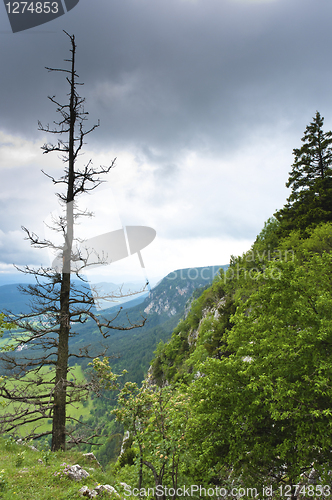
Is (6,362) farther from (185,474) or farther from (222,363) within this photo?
(185,474)

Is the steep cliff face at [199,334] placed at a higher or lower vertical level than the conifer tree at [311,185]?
lower

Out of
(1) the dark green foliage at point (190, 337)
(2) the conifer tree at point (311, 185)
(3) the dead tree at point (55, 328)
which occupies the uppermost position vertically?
(2) the conifer tree at point (311, 185)

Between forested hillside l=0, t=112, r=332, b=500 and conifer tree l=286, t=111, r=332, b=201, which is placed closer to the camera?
forested hillside l=0, t=112, r=332, b=500

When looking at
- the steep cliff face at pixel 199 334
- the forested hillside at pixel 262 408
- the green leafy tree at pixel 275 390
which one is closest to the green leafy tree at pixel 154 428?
the forested hillside at pixel 262 408

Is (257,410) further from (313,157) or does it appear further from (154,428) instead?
(313,157)

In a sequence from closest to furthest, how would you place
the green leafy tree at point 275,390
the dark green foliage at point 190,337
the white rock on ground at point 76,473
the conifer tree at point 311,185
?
Answer: the white rock on ground at point 76,473 < the green leafy tree at point 275,390 < the conifer tree at point 311,185 < the dark green foliage at point 190,337

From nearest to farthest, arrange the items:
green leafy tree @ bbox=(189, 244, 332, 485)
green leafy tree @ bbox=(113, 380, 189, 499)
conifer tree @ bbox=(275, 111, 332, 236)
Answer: green leafy tree @ bbox=(189, 244, 332, 485)
green leafy tree @ bbox=(113, 380, 189, 499)
conifer tree @ bbox=(275, 111, 332, 236)

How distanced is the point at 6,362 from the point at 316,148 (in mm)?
42456

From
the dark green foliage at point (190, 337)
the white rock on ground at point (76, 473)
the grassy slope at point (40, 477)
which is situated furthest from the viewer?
the dark green foliage at point (190, 337)

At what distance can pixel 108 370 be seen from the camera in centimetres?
912

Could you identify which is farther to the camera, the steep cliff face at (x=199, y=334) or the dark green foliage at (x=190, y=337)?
the dark green foliage at (x=190, y=337)

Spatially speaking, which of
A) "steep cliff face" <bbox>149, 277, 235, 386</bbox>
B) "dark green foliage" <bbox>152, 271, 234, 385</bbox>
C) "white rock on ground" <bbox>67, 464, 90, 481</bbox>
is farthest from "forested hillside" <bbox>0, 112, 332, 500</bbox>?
"dark green foliage" <bbox>152, 271, 234, 385</bbox>

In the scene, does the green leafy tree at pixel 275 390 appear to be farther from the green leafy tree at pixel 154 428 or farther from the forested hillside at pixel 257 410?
the green leafy tree at pixel 154 428

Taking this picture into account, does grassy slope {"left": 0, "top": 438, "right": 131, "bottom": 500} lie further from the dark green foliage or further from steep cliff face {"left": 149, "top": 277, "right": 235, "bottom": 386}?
the dark green foliage
